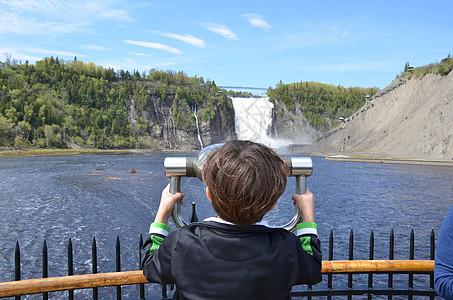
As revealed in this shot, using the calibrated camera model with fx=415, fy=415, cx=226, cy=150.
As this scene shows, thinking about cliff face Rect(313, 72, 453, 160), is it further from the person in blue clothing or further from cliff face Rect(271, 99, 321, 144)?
the person in blue clothing

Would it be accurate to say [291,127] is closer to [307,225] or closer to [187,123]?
[187,123]

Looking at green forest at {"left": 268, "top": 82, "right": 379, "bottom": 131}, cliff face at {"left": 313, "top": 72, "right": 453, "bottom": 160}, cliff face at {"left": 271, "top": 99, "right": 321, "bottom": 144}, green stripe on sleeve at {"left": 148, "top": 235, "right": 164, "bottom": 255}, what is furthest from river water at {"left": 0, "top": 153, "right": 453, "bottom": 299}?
green forest at {"left": 268, "top": 82, "right": 379, "bottom": 131}

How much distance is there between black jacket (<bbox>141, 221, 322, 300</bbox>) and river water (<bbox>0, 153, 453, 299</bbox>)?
35.7 ft

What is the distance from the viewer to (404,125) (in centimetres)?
7256

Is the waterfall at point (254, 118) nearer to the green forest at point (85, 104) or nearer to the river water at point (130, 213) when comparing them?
the green forest at point (85, 104)

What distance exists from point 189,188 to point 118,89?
422ft

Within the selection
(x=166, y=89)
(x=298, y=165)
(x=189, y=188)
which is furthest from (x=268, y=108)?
(x=298, y=165)

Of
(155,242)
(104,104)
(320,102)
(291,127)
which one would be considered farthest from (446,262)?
(320,102)

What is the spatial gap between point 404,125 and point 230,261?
255 feet

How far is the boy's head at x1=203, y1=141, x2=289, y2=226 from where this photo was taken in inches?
62.9

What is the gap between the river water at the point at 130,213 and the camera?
1492 centimetres

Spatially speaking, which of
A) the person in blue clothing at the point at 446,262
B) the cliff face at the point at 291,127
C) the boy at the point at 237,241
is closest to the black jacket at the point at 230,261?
the boy at the point at 237,241

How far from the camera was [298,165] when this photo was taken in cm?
183

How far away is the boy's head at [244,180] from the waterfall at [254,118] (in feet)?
416
